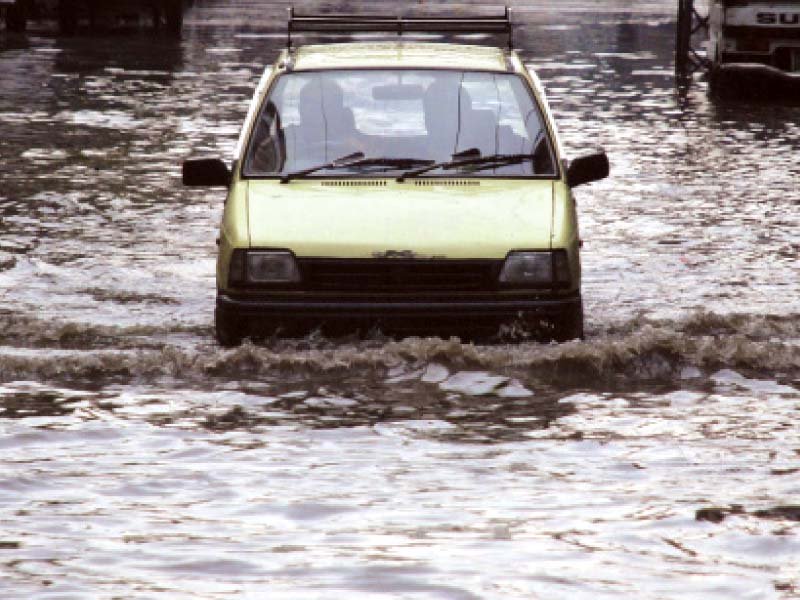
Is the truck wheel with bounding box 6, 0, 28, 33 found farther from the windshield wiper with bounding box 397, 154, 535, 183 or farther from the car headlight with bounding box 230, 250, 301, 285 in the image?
the car headlight with bounding box 230, 250, 301, 285

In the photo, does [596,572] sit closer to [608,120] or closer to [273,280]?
[273,280]

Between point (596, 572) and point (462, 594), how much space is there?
48 centimetres

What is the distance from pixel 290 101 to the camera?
33.2 feet

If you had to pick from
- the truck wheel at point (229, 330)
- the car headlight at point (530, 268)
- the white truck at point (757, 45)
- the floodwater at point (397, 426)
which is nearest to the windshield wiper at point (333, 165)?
the truck wheel at point (229, 330)

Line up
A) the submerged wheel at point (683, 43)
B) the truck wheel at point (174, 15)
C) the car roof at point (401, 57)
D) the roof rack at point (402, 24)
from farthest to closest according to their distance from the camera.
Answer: the truck wheel at point (174, 15)
the submerged wheel at point (683, 43)
the roof rack at point (402, 24)
the car roof at point (401, 57)

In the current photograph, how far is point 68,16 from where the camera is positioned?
37.7 metres

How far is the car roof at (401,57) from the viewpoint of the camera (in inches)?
407

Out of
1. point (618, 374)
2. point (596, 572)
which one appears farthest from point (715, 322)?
point (596, 572)

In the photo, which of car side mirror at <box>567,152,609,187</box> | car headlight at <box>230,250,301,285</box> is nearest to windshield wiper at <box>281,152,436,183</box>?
car side mirror at <box>567,152,609,187</box>

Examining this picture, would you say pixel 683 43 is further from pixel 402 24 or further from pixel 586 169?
pixel 586 169

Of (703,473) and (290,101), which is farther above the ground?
(290,101)

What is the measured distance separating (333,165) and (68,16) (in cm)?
2899

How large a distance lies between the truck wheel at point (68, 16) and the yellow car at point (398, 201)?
27849 millimetres

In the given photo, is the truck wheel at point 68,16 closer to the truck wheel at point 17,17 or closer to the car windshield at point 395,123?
the truck wheel at point 17,17
